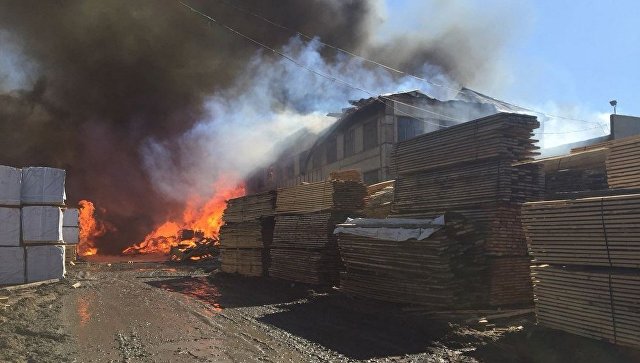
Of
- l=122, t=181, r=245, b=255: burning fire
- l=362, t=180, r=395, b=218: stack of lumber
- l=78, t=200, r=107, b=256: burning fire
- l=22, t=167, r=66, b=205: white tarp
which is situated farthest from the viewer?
l=122, t=181, r=245, b=255: burning fire

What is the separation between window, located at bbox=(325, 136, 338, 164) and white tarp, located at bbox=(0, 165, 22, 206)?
19.2 m

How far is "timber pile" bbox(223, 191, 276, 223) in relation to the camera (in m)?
15.2

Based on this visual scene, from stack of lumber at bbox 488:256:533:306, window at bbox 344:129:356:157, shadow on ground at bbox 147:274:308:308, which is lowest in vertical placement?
shadow on ground at bbox 147:274:308:308

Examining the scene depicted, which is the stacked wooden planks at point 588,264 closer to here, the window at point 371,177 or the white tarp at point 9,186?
the white tarp at point 9,186

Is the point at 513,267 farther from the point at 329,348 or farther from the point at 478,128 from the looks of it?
the point at 329,348

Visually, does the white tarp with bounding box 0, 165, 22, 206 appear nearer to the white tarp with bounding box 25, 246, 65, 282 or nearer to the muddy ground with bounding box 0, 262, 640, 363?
the white tarp with bounding box 25, 246, 65, 282

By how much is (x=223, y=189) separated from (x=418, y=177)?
2471 centimetres

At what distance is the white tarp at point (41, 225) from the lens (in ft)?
36.9

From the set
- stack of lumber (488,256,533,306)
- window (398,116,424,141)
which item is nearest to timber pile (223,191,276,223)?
stack of lumber (488,256,533,306)

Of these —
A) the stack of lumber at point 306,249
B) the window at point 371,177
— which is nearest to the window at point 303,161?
the window at point 371,177

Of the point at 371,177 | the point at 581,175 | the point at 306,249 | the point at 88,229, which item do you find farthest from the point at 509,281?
the point at 88,229

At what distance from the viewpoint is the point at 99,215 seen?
3055 cm

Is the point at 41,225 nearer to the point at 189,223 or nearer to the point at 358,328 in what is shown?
the point at 358,328

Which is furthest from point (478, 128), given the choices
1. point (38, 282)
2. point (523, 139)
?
point (38, 282)
